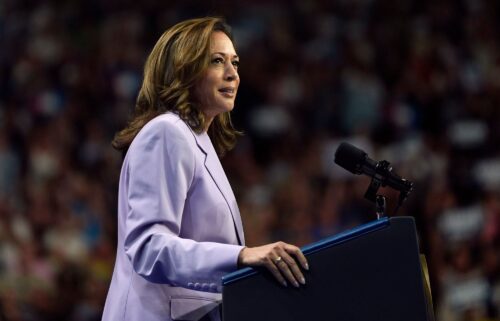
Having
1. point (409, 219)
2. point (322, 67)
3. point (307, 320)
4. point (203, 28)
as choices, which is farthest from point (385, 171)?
point (322, 67)

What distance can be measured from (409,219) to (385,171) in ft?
0.69

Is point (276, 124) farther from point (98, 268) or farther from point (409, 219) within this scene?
point (409, 219)

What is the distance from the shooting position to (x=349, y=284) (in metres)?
2.05

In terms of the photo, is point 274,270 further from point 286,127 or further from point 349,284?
Answer: point 286,127

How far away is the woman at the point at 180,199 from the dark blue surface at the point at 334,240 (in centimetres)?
3

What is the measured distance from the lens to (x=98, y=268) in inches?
242

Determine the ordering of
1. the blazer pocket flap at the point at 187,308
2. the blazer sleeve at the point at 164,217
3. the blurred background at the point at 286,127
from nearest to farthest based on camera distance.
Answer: the blazer sleeve at the point at 164,217 → the blazer pocket flap at the point at 187,308 → the blurred background at the point at 286,127

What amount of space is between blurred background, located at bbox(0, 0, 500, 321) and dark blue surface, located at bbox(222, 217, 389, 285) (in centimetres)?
300

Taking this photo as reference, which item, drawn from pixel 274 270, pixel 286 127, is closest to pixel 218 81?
pixel 274 270

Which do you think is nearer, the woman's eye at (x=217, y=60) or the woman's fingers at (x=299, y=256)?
the woman's fingers at (x=299, y=256)

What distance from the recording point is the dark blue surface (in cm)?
204

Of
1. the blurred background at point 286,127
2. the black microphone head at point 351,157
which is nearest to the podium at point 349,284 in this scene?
the black microphone head at point 351,157

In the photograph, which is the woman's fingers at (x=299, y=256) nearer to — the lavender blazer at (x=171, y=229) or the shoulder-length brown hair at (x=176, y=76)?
the lavender blazer at (x=171, y=229)

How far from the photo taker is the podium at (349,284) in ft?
6.73
